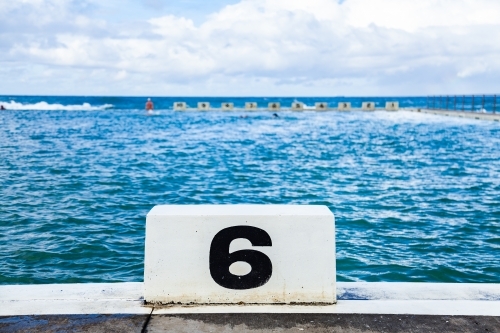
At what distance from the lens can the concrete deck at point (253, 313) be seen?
4.05 m

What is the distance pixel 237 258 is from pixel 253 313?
0.47m

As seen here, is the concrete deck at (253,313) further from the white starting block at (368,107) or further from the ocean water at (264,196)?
the white starting block at (368,107)

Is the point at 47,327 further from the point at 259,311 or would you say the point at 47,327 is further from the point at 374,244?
the point at 374,244

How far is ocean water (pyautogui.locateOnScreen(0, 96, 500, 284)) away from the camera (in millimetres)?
8438

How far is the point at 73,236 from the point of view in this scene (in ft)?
32.6

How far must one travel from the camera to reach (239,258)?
15.0ft

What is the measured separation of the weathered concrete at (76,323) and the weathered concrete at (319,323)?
13cm

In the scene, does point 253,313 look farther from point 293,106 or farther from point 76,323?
point 293,106

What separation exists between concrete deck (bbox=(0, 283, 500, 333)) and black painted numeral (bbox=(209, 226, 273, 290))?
8.1 inches

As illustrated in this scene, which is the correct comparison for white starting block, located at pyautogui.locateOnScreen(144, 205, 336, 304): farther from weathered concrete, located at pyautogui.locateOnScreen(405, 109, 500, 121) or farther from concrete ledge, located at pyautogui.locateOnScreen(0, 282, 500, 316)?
weathered concrete, located at pyautogui.locateOnScreen(405, 109, 500, 121)

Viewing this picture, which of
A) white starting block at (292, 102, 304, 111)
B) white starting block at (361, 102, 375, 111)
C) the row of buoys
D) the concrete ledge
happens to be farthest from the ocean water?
white starting block at (361, 102, 375, 111)

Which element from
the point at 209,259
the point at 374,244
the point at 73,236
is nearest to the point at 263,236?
the point at 209,259

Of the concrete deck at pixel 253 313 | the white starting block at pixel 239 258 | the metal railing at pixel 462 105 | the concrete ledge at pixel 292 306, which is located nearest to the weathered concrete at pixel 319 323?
the concrete deck at pixel 253 313

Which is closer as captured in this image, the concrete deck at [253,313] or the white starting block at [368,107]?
the concrete deck at [253,313]
